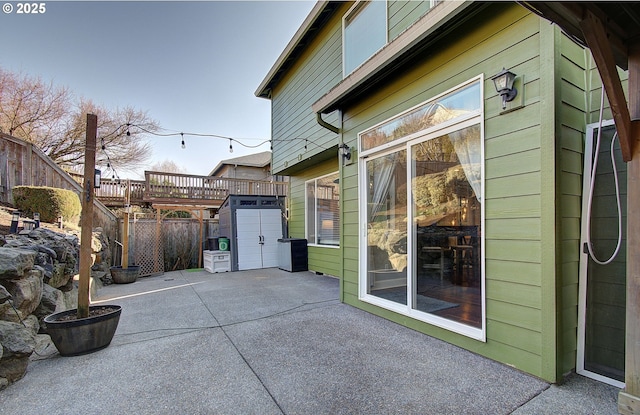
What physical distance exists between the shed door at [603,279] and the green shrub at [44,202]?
7949mm

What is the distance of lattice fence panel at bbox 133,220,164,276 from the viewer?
792 cm

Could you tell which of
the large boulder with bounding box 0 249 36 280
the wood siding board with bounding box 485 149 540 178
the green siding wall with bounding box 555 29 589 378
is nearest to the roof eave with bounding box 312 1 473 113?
the green siding wall with bounding box 555 29 589 378

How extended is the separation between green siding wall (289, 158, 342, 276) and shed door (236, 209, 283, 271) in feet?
1.67

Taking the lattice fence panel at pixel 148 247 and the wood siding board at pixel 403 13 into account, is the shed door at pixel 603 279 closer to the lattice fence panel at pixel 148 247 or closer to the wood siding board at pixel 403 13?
the wood siding board at pixel 403 13

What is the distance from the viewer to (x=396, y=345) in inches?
113

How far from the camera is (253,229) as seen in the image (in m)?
8.23

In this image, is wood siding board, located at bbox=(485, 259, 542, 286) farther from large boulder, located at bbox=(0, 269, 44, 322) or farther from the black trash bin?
the black trash bin

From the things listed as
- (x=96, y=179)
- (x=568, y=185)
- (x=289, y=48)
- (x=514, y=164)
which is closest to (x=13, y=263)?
(x=96, y=179)

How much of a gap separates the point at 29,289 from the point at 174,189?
9020 mm

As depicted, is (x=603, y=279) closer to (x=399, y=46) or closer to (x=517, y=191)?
(x=517, y=191)

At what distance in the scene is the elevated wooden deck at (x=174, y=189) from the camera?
36.3 ft

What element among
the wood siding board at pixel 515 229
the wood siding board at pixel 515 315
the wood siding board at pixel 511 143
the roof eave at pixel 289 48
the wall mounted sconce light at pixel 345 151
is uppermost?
the roof eave at pixel 289 48

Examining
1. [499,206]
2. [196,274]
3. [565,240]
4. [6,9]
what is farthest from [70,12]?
[565,240]

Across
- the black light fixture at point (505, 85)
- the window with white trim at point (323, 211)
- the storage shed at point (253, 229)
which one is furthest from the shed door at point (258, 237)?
the black light fixture at point (505, 85)
